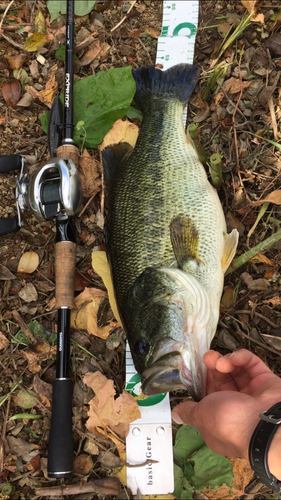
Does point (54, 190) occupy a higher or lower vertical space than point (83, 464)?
higher

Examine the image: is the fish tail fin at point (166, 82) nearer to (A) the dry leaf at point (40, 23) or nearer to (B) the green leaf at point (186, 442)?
(A) the dry leaf at point (40, 23)

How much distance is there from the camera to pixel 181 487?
8.70 feet

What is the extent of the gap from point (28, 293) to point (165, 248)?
1238 mm

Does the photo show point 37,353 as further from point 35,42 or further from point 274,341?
point 35,42

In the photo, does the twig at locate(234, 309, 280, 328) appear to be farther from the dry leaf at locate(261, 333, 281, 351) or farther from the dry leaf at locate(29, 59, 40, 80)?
the dry leaf at locate(29, 59, 40, 80)

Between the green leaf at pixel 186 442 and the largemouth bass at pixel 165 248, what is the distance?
28.4 inches

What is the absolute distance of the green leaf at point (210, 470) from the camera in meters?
2.57

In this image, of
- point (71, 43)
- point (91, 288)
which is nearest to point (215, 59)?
point (71, 43)

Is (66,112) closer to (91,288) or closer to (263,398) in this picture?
(91,288)

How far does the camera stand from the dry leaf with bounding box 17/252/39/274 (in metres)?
3.01

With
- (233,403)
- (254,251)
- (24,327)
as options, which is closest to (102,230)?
(24,327)

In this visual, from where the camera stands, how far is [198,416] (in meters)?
2.06

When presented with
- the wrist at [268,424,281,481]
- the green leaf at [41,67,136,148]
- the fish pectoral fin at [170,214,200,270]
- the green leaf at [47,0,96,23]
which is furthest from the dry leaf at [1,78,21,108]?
the wrist at [268,424,281,481]

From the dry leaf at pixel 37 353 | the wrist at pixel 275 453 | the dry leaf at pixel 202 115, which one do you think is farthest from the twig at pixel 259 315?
the dry leaf at pixel 202 115
